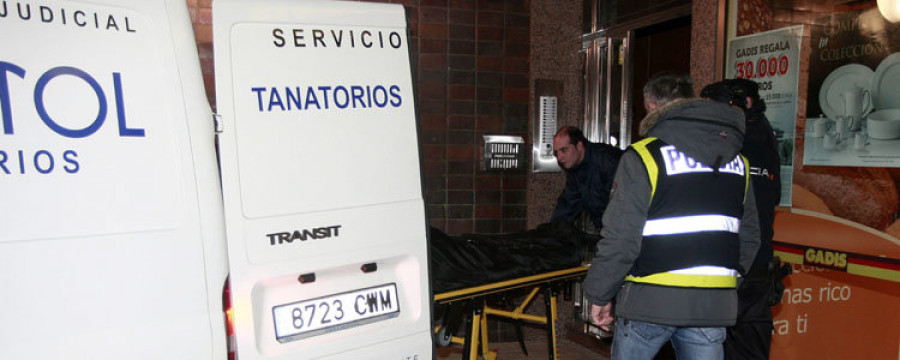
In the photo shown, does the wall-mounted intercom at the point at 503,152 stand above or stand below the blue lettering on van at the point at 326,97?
below

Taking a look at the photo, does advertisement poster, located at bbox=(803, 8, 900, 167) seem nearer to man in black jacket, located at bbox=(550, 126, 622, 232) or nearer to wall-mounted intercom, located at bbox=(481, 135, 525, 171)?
man in black jacket, located at bbox=(550, 126, 622, 232)

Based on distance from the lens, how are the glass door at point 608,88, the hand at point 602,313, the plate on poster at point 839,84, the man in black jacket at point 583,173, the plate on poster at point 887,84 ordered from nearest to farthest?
the hand at point 602,313 < the plate on poster at point 887,84 < the plate on poster at point 839,84 < the man in black jacket at point 583,173 < the glass door at point 608,88

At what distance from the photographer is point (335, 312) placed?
2.24 metres

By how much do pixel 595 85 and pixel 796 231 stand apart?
237 centimetres

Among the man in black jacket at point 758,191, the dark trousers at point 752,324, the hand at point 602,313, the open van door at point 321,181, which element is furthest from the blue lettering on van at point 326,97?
the dark trousers at point 752,324

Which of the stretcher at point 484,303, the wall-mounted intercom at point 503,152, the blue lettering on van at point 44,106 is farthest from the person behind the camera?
the wall-mounted intercom at point 503,152

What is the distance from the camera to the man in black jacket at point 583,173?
4.60 meters

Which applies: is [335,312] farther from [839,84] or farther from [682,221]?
[839,84]

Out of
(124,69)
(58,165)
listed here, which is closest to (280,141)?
(124,69)

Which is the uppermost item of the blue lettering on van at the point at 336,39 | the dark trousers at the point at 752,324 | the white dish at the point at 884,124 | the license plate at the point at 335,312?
the blue lettering on van at the point at 336,39

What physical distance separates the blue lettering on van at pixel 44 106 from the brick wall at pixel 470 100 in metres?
3.32

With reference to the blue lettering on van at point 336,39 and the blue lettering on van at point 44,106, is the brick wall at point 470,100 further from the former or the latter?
the blue lettering on van at point 44,106

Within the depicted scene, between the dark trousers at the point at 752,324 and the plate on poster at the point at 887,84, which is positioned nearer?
the plate on poster at the point at 887,84

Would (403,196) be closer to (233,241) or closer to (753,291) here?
(233,241)
